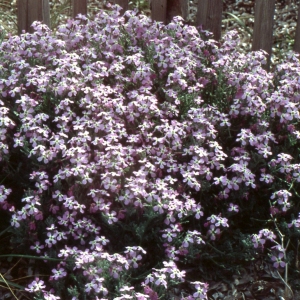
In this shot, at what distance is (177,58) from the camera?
12.8 feet

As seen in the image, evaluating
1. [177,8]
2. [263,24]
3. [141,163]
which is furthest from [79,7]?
[141,163]

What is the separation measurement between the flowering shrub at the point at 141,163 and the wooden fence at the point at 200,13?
0.53m

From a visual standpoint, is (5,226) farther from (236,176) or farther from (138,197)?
(236,176)

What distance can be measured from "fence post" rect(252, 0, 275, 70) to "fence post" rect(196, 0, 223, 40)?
288mm

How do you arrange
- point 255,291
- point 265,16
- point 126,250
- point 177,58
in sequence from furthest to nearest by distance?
point 265,16 → point 177,58 → point 255,291 → point 126,250

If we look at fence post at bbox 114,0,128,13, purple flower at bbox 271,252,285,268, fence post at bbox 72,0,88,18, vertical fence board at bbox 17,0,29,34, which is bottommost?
purple flower at bbox 271,252,285,268

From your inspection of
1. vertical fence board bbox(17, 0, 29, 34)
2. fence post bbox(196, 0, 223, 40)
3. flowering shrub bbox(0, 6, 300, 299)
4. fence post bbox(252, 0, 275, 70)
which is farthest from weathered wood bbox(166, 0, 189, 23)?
vertical fence board bbox(17, 0, 29, 34)

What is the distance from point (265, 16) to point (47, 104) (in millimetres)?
1885

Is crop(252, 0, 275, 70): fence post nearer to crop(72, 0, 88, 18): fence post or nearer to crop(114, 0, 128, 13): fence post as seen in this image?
crop(114, 0, 128, 13): fence post

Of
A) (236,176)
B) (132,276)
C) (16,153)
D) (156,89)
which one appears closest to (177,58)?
(156,89)

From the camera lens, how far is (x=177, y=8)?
15.3 feet

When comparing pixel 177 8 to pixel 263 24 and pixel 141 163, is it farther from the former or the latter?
pixel 141 163

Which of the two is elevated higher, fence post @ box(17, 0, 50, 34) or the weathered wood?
the weathered wood

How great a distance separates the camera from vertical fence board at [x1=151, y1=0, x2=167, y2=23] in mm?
4609
